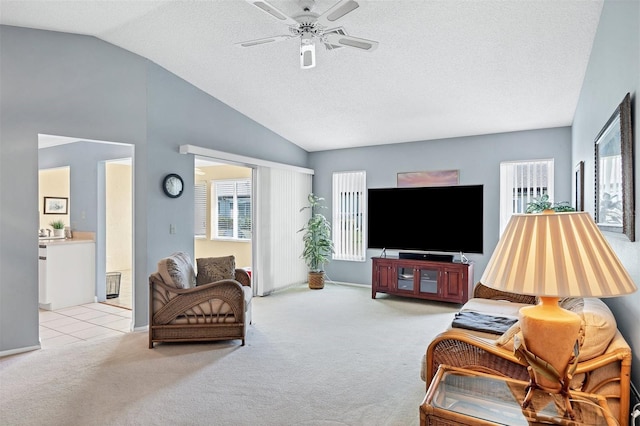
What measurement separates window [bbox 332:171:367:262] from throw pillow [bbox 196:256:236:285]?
112 inches

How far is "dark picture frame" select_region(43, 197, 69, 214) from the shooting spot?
6.57 metres

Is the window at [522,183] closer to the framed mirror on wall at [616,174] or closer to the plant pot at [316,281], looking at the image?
the framed mirror on wall at [616,174]

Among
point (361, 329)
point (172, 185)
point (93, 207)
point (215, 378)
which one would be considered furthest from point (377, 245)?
point (93, 207)

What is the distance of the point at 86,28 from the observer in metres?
3.76

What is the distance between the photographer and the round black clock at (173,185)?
4559 millimetres

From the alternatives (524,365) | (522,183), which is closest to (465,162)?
(522,183)

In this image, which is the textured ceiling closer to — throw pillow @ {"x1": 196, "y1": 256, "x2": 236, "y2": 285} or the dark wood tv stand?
the dark wood tv stand

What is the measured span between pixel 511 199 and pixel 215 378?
4607mm

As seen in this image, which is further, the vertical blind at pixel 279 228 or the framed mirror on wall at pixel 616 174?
the vertical blind at pixel 279 228

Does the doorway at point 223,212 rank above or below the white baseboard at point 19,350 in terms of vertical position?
above

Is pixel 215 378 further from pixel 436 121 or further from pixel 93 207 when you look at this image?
pixel 436 121

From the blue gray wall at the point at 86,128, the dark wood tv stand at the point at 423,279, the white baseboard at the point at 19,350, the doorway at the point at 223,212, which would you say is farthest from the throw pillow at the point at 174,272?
the doorway at the point at 223,212

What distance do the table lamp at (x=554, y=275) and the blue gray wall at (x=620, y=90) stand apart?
1.93ft

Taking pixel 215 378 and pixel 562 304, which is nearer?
pixel 562 304
